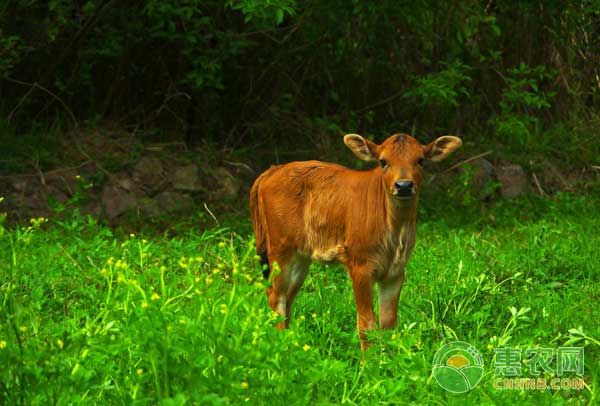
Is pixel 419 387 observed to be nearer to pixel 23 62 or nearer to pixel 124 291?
pixel 124 291

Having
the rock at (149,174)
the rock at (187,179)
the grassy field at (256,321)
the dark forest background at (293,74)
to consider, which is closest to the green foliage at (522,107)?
the dark forest background at (293,74)

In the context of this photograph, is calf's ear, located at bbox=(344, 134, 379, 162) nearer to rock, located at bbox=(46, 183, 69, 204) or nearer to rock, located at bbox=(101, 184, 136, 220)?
rock, located at bbox=(101, 184, 136, 220)

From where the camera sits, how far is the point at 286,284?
640 centimetres

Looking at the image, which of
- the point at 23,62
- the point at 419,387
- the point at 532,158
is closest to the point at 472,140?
the point at 532,158

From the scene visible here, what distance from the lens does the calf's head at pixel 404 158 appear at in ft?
18.8

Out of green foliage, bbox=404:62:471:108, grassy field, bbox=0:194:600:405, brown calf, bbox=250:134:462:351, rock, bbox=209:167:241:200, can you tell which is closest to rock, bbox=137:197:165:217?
grassy field, bbox=0:194:600:405

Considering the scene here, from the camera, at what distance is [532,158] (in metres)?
12.6

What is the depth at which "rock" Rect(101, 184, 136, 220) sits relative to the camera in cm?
1060

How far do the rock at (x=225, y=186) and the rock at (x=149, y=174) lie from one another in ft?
1.91

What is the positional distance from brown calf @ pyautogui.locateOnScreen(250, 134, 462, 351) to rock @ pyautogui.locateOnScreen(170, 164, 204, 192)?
14.6 ft

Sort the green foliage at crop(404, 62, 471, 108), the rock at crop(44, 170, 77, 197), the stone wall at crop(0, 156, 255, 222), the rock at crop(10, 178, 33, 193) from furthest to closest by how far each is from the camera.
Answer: the green foliage at crop(404, 62, 471, 108), the rock at crop(44, 170, 77, 197), the rock at crop(10, 178, 33, 193), the stone wall at crop(0, 156, 255, 222)

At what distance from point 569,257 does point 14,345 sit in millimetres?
5192

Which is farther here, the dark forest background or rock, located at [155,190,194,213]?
the dark forest background

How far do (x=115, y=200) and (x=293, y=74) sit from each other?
9.71ft
